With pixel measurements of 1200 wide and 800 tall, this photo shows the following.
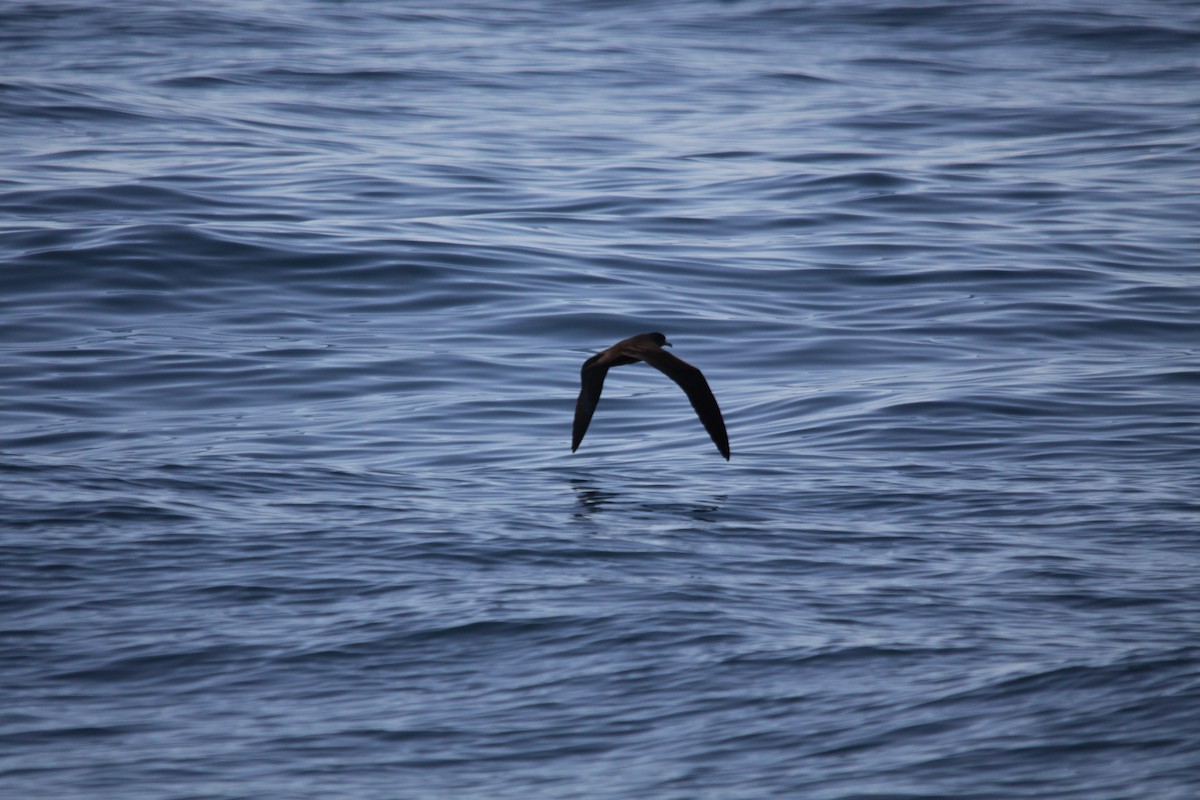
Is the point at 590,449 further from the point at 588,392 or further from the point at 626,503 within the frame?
the point at 626,503

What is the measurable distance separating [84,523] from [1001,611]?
213 inches

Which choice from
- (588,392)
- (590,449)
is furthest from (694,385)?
(590,449)

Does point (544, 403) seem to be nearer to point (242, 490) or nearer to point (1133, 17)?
point (242, 490)

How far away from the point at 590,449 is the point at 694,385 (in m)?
1.74

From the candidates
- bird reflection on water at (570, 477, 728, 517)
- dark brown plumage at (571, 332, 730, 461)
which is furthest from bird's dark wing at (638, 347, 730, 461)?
bird reflection on water at (570, 477, 728, 517)

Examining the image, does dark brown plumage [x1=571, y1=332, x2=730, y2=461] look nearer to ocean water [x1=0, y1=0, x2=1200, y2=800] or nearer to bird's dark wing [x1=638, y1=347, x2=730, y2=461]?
bird's dark wing [x1=638, y1=347, x2=730, y2=461]

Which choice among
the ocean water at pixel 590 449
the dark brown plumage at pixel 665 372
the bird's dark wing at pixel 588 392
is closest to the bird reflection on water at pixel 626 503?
the ocean water at pixel 590 449

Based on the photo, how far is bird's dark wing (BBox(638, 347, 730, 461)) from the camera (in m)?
8.98

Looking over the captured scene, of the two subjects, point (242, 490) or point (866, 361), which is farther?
point (866, 361)

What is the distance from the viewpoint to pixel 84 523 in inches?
336

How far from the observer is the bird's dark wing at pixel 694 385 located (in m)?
8.98

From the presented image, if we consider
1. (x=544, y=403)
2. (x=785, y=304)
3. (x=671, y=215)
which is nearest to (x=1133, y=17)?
(x=671, y=215)

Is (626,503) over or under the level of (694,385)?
under

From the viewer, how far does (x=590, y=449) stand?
1061 centimetres
